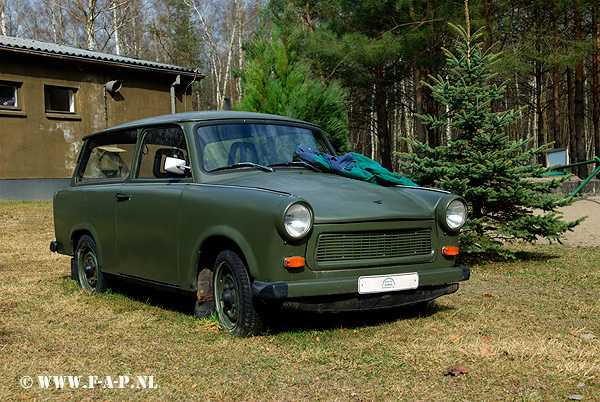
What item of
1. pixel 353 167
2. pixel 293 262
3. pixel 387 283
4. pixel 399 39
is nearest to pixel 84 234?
pixel 353 167

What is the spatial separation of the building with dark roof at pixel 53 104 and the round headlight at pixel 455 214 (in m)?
16.1

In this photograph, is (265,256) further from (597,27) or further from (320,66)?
(597,27)

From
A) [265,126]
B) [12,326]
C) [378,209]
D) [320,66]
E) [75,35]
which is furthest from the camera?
[75,35]

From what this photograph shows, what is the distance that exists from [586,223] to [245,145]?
32.7 ft

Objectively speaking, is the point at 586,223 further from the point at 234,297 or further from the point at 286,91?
the point at 234,297

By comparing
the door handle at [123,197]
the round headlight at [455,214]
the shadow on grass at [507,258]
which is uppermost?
the door handle at [123,197]

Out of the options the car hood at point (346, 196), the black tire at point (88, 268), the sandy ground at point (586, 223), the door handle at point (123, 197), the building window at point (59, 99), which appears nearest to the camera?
the car hood at point (346, 196)

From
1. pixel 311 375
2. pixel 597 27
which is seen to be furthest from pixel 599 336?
pixel 597 27

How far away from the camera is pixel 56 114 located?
1931cm

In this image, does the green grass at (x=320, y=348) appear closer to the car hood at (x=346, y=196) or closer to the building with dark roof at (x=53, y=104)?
the car hood at (x=346, y=196)

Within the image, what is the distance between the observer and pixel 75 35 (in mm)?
45750

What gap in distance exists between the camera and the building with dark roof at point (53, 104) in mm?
18109

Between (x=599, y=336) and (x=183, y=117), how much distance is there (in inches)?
143

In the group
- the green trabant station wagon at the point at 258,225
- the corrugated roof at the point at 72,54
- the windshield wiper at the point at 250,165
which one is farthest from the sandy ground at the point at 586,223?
the corrugated roof at the point at 72,54
